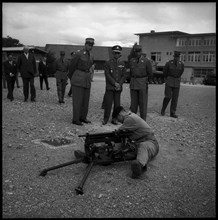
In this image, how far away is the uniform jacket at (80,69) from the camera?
740cm

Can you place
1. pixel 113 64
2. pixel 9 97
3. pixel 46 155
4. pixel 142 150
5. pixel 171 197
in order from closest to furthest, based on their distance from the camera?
pixel 171 197, pixel 142 150, pixel 46 155, pixel 113 64, pixel 9 97

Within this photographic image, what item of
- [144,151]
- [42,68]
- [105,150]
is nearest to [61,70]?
[42,68]

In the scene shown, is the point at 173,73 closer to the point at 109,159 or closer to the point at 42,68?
the point at 109,159

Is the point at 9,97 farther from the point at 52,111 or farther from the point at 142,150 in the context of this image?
the point at 142,150

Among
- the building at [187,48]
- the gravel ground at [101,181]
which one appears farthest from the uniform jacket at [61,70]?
the building at [187,48]

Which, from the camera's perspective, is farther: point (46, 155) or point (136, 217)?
point (46, 155)

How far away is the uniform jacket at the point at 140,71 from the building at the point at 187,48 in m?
37.5

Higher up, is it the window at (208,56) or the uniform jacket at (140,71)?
the window at (208,56)

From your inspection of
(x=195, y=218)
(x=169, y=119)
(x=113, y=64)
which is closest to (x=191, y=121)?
(x=169, y=119)

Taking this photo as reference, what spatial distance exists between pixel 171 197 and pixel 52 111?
6.15 meters

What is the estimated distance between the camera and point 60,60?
1154cm

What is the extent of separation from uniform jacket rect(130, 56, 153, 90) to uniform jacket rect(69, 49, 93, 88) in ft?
4.16

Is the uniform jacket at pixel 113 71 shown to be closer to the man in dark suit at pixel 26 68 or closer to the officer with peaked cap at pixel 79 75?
the officer with peaked cap at pixel 79 75

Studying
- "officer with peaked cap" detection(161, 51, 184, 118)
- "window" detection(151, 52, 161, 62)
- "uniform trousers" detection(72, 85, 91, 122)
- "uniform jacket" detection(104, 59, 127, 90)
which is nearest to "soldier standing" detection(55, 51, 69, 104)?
"uniform trousers" detection(72, 85, 91, 122)
